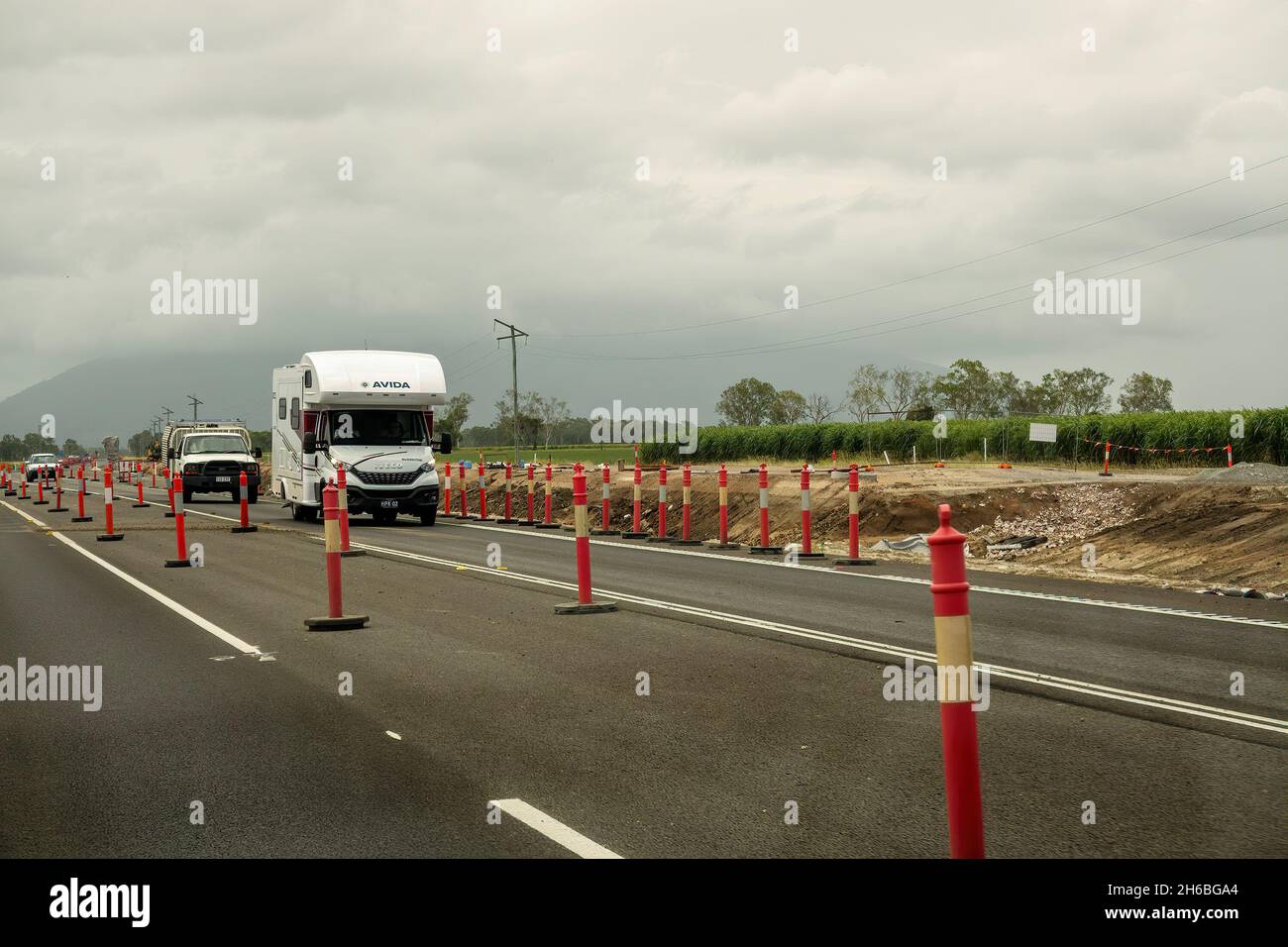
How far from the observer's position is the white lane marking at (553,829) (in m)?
4.79

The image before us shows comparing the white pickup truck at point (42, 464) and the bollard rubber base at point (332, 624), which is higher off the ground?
the white pickup truck at point (42, 464)

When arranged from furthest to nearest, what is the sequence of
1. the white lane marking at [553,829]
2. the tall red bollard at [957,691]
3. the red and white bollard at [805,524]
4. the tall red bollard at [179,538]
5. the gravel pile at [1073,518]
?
the gravel pile at [1073,518] < the red and white bollard at [805,524] < the tall red bollard at [179,538] < the white lane marking at [553,829] < the tall red bollard at [957,691]

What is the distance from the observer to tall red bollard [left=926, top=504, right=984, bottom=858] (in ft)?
12.9

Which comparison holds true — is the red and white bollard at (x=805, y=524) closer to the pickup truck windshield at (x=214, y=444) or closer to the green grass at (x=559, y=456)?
the pickup truck windshield at (x=214, y=444)

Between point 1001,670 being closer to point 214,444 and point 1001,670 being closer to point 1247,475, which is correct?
point 1247,475

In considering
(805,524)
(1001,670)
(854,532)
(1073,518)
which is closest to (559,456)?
(1073,518)

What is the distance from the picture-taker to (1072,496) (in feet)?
76.1

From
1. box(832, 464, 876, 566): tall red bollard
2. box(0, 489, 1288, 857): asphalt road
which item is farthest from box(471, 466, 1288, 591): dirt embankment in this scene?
box(0, 489, 1288, 857): asphalt road

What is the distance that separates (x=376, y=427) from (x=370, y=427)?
5.2 inches

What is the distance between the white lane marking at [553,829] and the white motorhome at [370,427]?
2209 centimetres

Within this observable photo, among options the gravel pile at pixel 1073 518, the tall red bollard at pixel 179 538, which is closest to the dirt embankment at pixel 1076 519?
the gravel pile at pixel 1073 518

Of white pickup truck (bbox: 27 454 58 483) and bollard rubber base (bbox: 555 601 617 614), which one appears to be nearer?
bollard rubber base (bbox: 555 601 617 614)

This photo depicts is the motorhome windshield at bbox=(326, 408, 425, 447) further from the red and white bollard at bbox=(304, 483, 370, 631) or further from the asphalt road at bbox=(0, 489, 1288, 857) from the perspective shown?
the red and white bollard at bbox=(304, 483, 370, 631)

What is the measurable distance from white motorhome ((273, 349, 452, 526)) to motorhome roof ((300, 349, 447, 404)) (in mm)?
21
